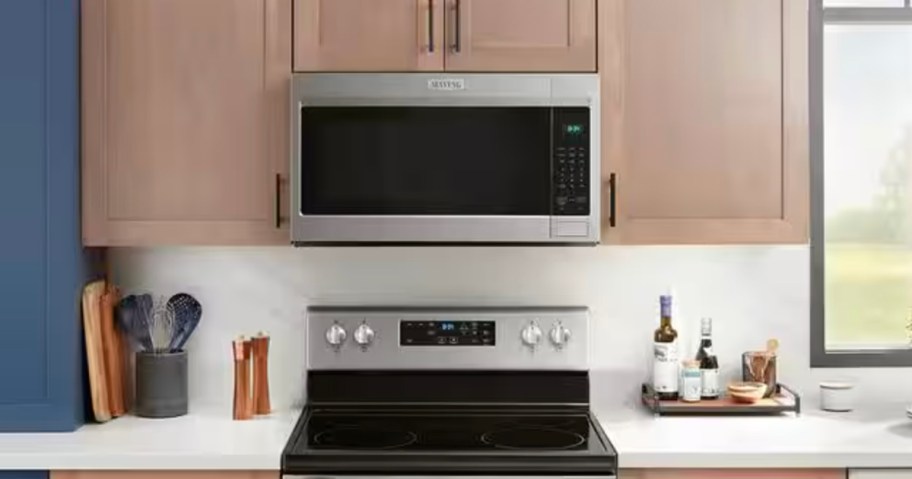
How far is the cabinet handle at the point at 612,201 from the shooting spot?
2.51 m

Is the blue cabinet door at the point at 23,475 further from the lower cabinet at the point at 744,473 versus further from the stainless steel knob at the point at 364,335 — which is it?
Answer: the lower cabinet at the point at 744,473

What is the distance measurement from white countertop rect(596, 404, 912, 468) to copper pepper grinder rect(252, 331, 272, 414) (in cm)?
86

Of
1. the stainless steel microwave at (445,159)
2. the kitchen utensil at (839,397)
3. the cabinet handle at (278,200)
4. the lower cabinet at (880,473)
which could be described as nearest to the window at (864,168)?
the kitchen utensil at (839,397)

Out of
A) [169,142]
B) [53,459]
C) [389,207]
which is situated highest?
[169,142]

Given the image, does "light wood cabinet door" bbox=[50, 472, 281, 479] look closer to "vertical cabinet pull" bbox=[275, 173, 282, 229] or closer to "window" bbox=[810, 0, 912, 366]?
"vertical cabinet pull" bbox=[275, 173, 282, 229]

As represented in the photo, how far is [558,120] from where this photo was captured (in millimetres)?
2477

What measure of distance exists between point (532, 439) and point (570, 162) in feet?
2.15

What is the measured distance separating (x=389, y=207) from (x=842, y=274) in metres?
1.33

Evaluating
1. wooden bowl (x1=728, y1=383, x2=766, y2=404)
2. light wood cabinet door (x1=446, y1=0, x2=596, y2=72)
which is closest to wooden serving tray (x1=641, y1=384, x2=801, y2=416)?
wooden bowl (x1=728, y1=383, x2=766, y2=404)

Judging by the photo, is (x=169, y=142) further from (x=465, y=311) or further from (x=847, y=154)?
(x=847, y=154)

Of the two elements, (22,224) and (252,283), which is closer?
(22,224)

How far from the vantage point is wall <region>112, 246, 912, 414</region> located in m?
2.84

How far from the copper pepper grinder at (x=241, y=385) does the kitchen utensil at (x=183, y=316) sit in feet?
0.55

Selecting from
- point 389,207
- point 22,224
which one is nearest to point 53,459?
point 22,224
